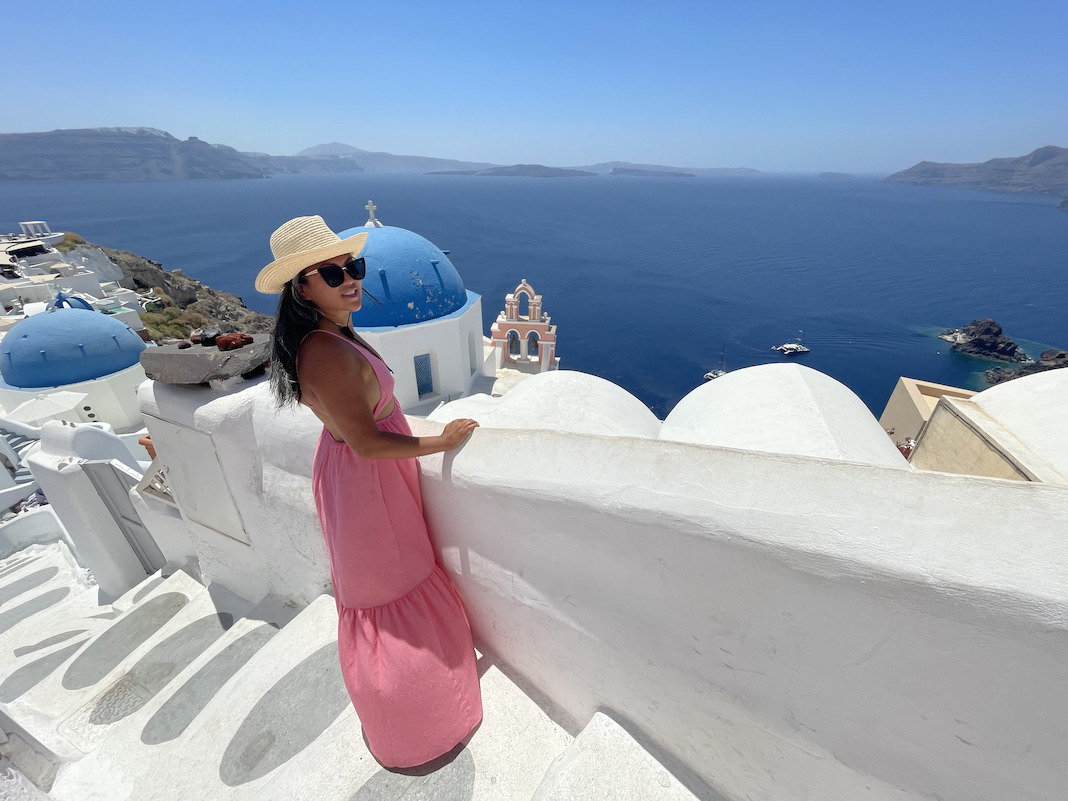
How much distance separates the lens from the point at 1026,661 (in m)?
1.16

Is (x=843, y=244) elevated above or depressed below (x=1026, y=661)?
below

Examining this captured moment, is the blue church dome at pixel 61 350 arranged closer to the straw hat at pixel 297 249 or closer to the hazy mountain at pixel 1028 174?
the straw hat at pixel 297 249

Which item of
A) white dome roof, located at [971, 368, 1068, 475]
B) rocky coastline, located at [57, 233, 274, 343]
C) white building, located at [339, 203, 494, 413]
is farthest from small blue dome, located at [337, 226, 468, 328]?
Result: rocky coastline, located at [57, 233, 274, 343]

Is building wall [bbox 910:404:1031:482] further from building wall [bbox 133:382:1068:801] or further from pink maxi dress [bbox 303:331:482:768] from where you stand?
pink maxi dress [bbox 303:331:482:768]

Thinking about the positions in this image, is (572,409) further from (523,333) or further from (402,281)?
(523,333)

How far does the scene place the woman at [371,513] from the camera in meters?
1.86

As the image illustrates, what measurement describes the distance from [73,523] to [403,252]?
7.97m

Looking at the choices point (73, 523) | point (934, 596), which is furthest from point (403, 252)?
point (934, 596)

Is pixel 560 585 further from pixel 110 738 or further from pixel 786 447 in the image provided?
pixel 110 738

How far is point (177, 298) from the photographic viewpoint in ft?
134

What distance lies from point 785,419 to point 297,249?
3.69 meters

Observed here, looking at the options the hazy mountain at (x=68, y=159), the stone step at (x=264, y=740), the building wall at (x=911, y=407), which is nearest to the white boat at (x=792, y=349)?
the building wall at (x=911, y=407)

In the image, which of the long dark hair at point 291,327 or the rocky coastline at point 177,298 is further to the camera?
the rocky coastline at point 177,298

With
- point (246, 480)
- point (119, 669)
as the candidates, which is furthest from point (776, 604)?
point (119, 669)
